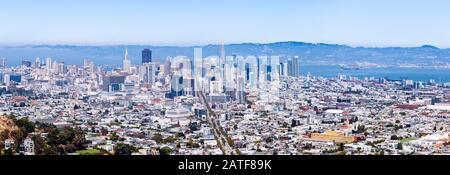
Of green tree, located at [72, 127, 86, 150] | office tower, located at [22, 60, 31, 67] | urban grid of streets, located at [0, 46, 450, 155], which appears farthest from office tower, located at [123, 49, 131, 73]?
green tree, located at [72, 127, 86, 150]

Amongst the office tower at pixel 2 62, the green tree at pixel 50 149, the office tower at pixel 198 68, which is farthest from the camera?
the office tower at pixel 198 68

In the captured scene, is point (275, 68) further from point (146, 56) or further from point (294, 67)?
point (146, 56)

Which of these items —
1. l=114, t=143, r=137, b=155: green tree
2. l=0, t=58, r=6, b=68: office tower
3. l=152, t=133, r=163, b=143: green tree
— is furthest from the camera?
l=0, t=58, r=6, b=68: office tower

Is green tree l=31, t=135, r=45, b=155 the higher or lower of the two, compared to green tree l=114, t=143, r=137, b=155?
higher

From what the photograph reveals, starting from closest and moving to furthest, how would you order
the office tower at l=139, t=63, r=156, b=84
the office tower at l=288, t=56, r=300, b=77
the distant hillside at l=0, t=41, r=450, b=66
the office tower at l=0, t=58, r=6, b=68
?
the office tower at l=0, t=58, r=6, b=68, the distant hillside at l=0, t=41, r=450, b=66, the office tower at l=139, t=63, r=156, b=84, the office tower at l=288, t=56, r=300, b=77

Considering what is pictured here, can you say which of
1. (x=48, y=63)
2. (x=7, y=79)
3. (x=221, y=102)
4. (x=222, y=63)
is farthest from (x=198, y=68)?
(x=7, y=79)

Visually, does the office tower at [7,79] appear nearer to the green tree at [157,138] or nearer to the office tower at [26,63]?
the office tower at [26,63]

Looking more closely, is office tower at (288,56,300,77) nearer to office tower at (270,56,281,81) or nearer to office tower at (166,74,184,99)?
office tower at (270,56,281,81)

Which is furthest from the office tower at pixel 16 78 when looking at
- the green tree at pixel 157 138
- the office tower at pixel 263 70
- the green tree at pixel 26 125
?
the office tower at pixel 263 70
